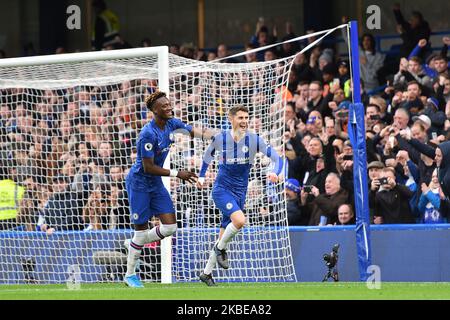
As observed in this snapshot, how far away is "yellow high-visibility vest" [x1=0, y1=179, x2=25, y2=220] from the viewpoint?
1666cm

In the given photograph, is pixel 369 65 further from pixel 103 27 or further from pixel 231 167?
pixel 103 27

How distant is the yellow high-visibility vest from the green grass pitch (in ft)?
12.7

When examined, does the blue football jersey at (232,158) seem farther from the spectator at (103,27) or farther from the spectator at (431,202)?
the spectator at (103,27)

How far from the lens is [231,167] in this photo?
13383 mm

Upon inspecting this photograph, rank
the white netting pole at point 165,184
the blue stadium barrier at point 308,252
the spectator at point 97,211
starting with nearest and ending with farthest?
the white netting pole at point 165,184, the blue stadium barrier at point 308,252, the spectator at point 97,211

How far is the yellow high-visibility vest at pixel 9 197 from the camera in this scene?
16.7m

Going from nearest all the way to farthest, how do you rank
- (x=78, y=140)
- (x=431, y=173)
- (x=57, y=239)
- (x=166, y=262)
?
1. (x=166, y=262)
2. (x=431, y=173)
3. (x=57, y=239)
4. (x=78, y=140)

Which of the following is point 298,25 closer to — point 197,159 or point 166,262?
point 197,159

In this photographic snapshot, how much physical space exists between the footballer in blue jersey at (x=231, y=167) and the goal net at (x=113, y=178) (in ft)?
2.92

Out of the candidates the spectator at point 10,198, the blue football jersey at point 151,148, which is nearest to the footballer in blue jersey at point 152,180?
the blue football jersey at point 151,148

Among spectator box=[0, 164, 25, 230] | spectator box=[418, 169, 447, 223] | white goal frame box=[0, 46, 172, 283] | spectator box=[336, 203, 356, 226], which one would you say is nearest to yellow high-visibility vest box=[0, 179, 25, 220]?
spectator box=[0, 164, 25, 230]
